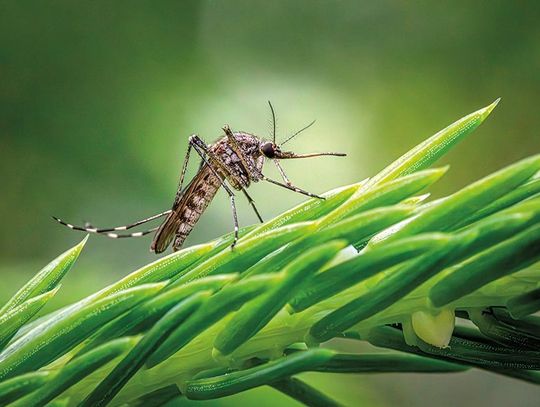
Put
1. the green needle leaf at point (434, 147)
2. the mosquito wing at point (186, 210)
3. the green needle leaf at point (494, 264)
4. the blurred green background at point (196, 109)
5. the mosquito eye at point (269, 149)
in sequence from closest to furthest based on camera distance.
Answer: the green needle leaf at point (494, 264), the green needle leaf at point (434, 147), the mosquito wing at point (186, 210), the mosquito eye at point (269, 149), the blurred green background at point (196, 109)

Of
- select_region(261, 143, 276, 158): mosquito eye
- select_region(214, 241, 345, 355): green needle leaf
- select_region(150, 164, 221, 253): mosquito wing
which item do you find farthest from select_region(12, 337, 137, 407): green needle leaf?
select_region(261, 143, 276, 158): mosquito eye

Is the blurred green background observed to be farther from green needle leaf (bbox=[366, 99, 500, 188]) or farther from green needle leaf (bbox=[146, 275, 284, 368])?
green needle leaf (bbox=[146, 275, 284, 368])

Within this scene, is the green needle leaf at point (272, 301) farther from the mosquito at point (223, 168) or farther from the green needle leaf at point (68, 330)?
the mosquito at point (223, 168)

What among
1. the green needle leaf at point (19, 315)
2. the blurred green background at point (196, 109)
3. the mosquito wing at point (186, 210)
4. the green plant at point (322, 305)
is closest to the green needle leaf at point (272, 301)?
the green plant at point (322, 305)

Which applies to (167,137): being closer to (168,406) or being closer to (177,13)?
(177,13)

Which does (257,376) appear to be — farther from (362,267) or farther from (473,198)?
(473,198)

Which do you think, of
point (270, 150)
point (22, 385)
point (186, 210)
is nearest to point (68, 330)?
point (22, 385)
